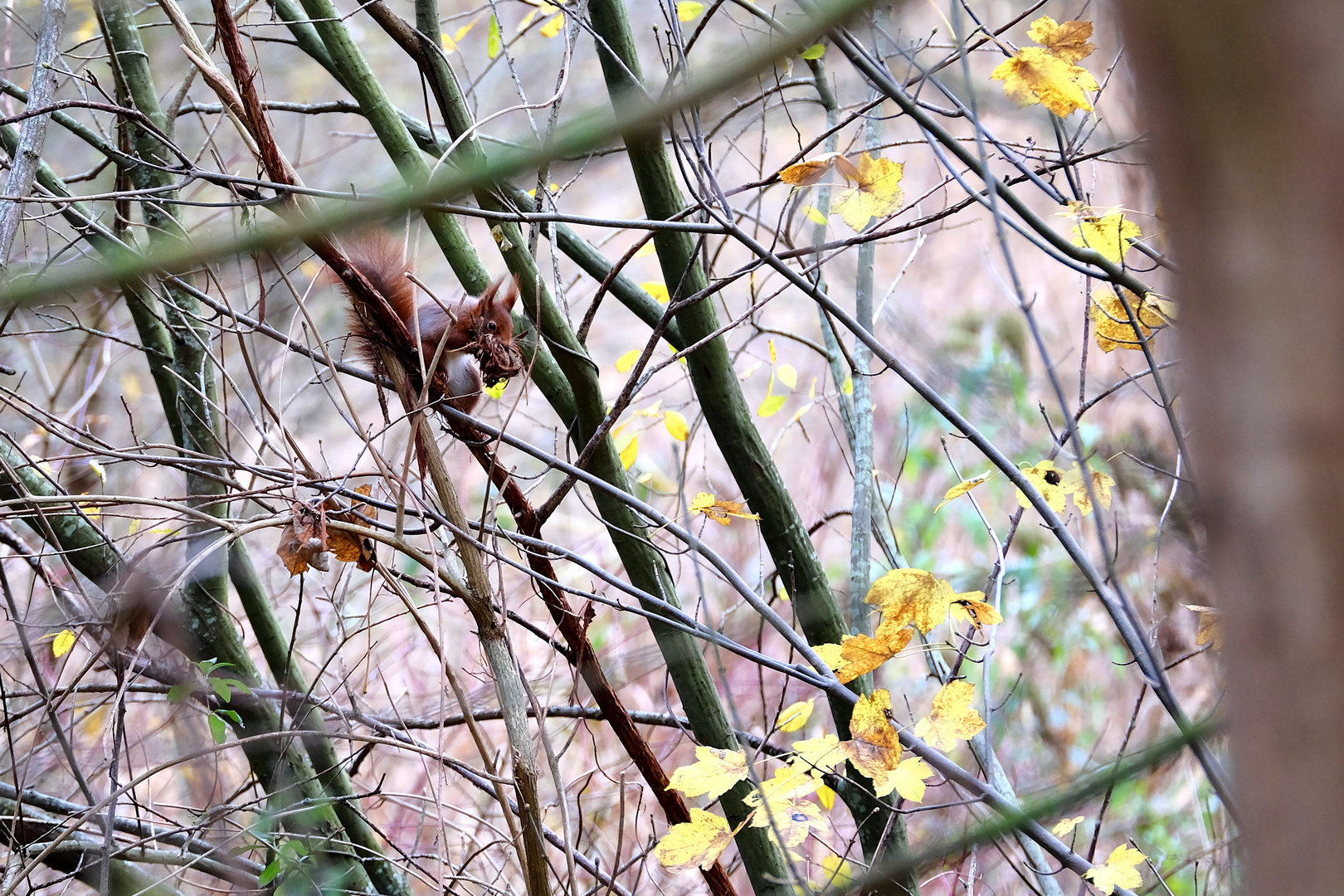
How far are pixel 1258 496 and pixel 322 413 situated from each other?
164 inches

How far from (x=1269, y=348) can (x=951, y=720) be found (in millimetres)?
858

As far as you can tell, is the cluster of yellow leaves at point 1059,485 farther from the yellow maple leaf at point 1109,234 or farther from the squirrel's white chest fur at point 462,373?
the squirrel's white chest fur at point 462,373

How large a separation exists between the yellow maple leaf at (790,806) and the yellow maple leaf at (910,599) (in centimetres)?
18

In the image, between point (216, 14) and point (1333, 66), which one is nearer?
point (1333, 66)

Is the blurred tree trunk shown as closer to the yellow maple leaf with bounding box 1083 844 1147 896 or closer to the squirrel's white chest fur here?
the yellow maple leaf with bounding box 1083 844 1147 896

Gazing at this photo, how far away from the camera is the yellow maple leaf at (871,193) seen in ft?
3.53

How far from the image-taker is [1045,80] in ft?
3.21

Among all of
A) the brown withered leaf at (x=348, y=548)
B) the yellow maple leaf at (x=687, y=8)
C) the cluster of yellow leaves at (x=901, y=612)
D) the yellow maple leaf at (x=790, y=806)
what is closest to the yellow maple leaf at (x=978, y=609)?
the cluster of yellow leaves at (x=901, y=612)

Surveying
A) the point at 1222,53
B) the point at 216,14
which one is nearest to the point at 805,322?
the point at 216,14

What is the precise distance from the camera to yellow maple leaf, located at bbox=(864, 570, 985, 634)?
3.28 feet

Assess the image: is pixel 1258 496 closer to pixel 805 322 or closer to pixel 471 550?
pixel 471 550

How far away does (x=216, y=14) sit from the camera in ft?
2.59

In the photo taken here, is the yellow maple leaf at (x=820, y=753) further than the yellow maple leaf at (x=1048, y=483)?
No

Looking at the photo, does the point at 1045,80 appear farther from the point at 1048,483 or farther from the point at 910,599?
the point at 910,599
